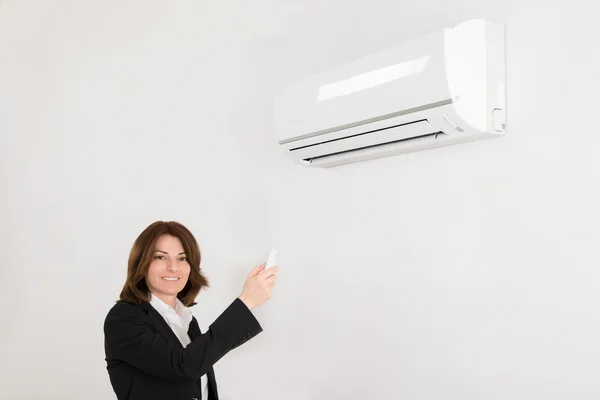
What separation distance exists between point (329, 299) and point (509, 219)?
786 mm

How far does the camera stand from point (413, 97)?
6.08ft

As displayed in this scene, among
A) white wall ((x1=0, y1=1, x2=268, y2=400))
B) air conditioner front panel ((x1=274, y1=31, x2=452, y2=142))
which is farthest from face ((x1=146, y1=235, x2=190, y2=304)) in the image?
white wall ((x1=0, y1=1, x2=268, y2=400))

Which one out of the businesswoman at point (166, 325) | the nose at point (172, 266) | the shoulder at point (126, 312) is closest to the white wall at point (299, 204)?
the businesswoman at point (166, 325)

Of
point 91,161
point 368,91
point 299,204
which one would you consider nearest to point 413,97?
point 368,91

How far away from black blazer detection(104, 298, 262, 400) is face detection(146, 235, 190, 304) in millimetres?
81

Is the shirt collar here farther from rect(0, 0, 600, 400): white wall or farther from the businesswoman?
rect(0, 0, 600, 400): white wall

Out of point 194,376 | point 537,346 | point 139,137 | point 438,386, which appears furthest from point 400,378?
point 139,137

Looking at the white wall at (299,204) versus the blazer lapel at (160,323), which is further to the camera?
the blazer lapel at (160,323)

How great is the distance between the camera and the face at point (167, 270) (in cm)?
206

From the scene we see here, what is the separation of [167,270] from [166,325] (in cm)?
16

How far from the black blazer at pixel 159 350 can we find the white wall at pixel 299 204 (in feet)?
1.92

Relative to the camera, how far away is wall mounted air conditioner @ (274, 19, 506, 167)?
1.80 metres

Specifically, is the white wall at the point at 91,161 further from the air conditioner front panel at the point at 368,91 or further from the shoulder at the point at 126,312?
the shoulder at the point at 126,312

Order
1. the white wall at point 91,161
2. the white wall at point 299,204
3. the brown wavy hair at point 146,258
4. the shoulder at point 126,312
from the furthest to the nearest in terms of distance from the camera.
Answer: the white wall at point 91,161
the brown wavy hair at point 146,258
the shoulder at point 126,312
the white wall at point 299,204
